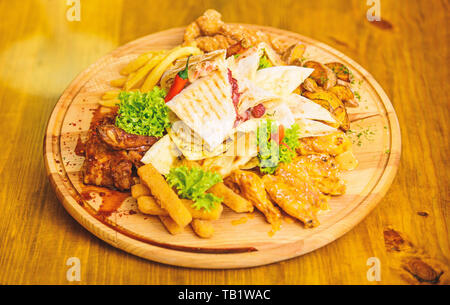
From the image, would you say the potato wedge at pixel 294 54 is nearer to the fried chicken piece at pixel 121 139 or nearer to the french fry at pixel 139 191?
the fried chicken piece at pixel 121 139

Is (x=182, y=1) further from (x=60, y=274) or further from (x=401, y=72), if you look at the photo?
A: (x=60, y=274)

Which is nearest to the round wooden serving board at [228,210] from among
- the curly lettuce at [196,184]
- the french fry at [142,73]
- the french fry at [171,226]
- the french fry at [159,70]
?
the french fry at [171,226]

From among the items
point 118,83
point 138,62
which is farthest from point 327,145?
point 118,83

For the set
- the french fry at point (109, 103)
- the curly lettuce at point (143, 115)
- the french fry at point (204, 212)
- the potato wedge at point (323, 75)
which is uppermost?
the potato wedge at point (323, 75)

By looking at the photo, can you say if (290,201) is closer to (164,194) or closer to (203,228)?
(203,228)

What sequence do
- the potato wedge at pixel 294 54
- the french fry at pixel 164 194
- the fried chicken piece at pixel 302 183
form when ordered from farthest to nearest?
the potato wedge at pixel 294 54
the fried chicken piece at pixel 302 183
the french fry at pixel 164 194
